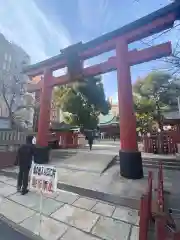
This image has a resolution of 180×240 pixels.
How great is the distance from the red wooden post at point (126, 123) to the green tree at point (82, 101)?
35.5 ft

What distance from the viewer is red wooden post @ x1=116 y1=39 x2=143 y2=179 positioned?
6453 millimetres

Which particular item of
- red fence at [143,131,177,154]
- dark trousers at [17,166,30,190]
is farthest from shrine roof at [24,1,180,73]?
red fence at [143,131,177,154]

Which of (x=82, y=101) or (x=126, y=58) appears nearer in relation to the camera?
(x=126, y=58)

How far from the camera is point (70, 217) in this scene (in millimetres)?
3777

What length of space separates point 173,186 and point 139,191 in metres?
1.29

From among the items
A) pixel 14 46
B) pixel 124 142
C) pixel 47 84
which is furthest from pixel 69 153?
pixel 14 46

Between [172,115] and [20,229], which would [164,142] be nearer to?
[172,115]

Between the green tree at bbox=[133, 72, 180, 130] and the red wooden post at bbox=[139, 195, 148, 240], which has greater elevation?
the green tree at bbox=[133, 72, 180, 130]

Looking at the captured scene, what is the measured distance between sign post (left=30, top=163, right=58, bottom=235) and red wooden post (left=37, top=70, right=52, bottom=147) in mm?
5653

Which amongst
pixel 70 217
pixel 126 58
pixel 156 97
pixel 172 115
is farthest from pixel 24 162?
pixel 172 115

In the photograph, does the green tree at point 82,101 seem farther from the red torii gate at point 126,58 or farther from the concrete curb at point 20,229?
the concrete curb at point 20,229

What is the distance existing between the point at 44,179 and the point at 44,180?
2cm

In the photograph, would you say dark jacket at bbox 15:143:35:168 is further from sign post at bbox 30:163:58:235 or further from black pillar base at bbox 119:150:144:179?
black pillar base at bbox 119:150:144:179

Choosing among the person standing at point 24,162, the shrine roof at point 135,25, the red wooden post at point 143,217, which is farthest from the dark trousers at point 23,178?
the shrine roof at point 135,25
